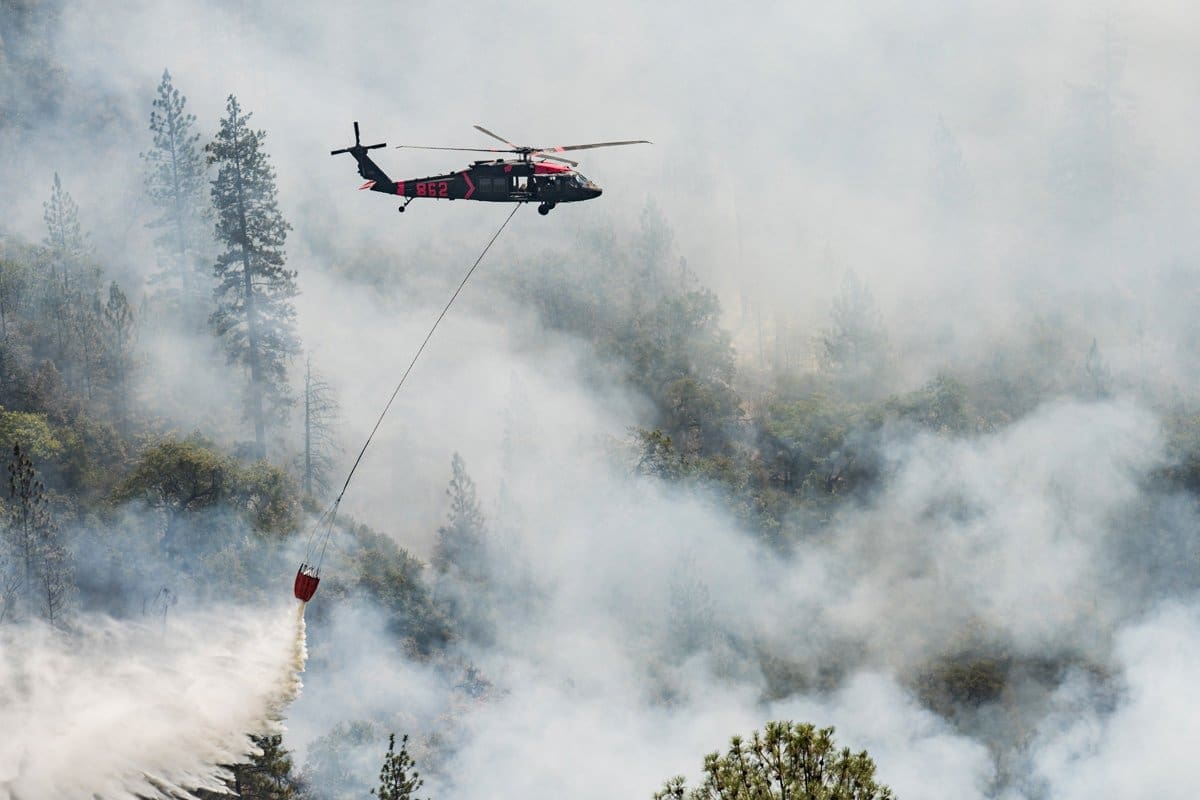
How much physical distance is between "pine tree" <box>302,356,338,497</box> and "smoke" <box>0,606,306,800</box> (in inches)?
1589

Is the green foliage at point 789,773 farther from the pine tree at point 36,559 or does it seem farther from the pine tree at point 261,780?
the pine tree at point 36,559

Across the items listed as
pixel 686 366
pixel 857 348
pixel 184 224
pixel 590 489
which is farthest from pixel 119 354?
pixel 857 348

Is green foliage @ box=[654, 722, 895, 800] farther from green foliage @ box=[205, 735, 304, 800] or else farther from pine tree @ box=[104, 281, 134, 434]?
pine tree @ box=[104, 281, 134, 434]

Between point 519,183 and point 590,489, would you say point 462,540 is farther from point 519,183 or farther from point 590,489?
point 519,183

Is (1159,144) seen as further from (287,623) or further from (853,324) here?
(287,623)

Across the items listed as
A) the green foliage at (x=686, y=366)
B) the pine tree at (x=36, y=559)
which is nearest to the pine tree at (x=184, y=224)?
the pine tree at (x=36, y=559)

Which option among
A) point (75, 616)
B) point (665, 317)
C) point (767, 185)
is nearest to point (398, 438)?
point (665, 317)

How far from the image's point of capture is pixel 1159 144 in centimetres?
15188

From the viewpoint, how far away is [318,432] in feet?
338

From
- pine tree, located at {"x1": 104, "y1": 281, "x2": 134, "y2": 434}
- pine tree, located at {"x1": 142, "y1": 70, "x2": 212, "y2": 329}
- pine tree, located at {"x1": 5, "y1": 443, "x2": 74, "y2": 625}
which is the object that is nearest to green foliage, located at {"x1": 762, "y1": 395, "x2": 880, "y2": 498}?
pine tree, located at {"x1": 142, "y1": 70, "x2": 212, "y2": 329}

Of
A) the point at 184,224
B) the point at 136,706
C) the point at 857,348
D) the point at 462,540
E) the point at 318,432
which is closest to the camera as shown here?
the point at 136,706

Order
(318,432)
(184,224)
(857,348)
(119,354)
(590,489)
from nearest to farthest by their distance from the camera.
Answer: (119,354) → (318,432) → (590,489) → (184,224) → (857,348)

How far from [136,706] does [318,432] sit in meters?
55.9

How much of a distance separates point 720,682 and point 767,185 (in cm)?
6474
